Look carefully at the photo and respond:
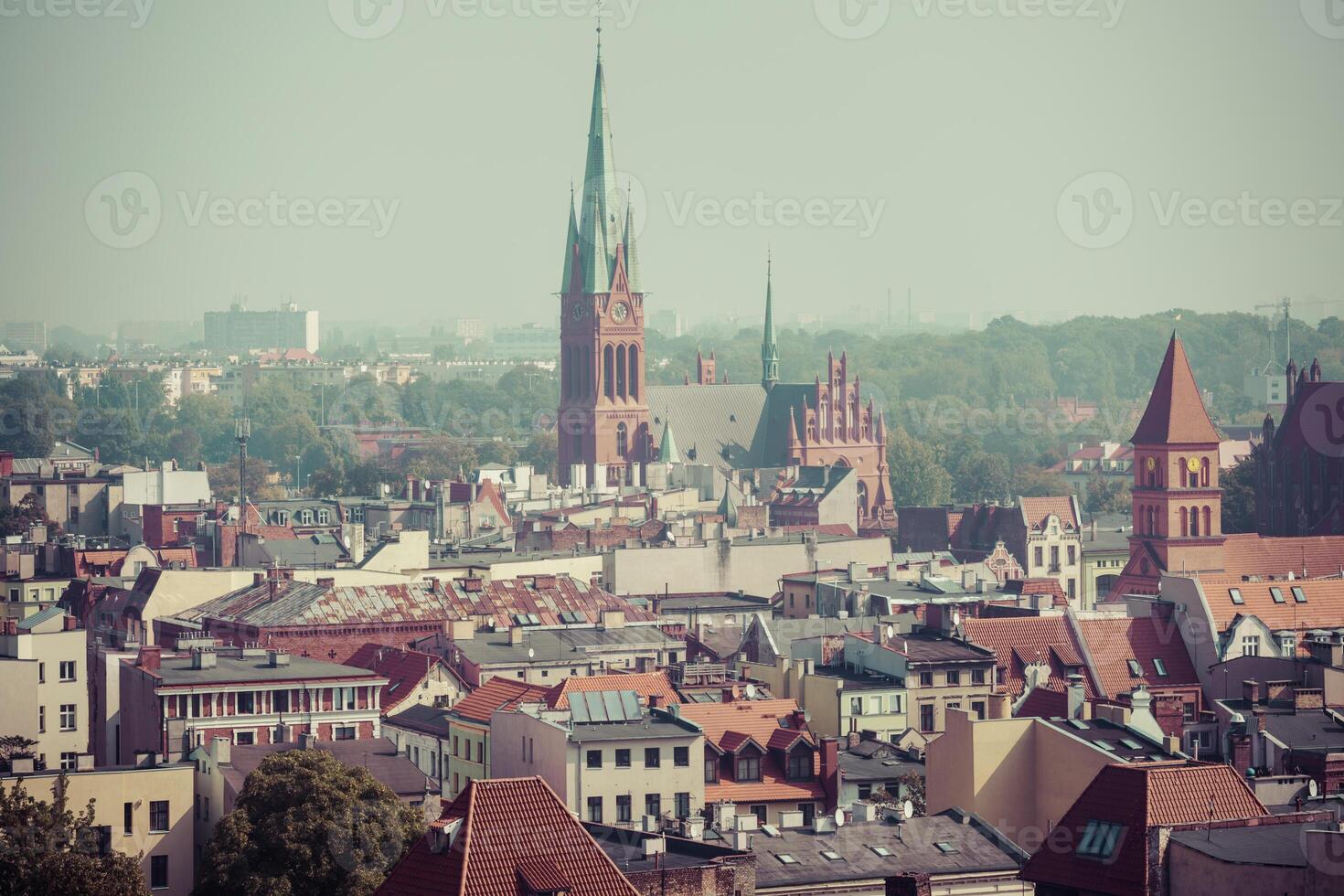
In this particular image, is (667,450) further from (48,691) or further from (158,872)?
(158,872)

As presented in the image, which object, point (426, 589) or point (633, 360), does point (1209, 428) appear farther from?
point (633, 360)

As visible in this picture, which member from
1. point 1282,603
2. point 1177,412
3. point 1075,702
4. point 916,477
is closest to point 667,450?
point 916,477

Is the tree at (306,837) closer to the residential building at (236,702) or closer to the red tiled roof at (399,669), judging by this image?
the residential building at (236,702)

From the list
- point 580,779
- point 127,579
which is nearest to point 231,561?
point 127,579

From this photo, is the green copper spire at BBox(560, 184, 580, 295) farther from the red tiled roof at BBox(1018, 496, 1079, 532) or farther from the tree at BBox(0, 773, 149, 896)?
the tree at BBox(0, 773, 149, 896)

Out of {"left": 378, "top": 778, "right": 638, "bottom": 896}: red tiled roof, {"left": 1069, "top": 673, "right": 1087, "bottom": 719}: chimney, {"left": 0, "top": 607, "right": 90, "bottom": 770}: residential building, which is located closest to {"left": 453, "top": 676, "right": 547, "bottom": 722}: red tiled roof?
{"left": 0, "top": 607, "right": 90, "bottom": 770}: residential building

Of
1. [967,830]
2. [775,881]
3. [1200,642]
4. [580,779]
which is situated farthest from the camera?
[1200,642]
